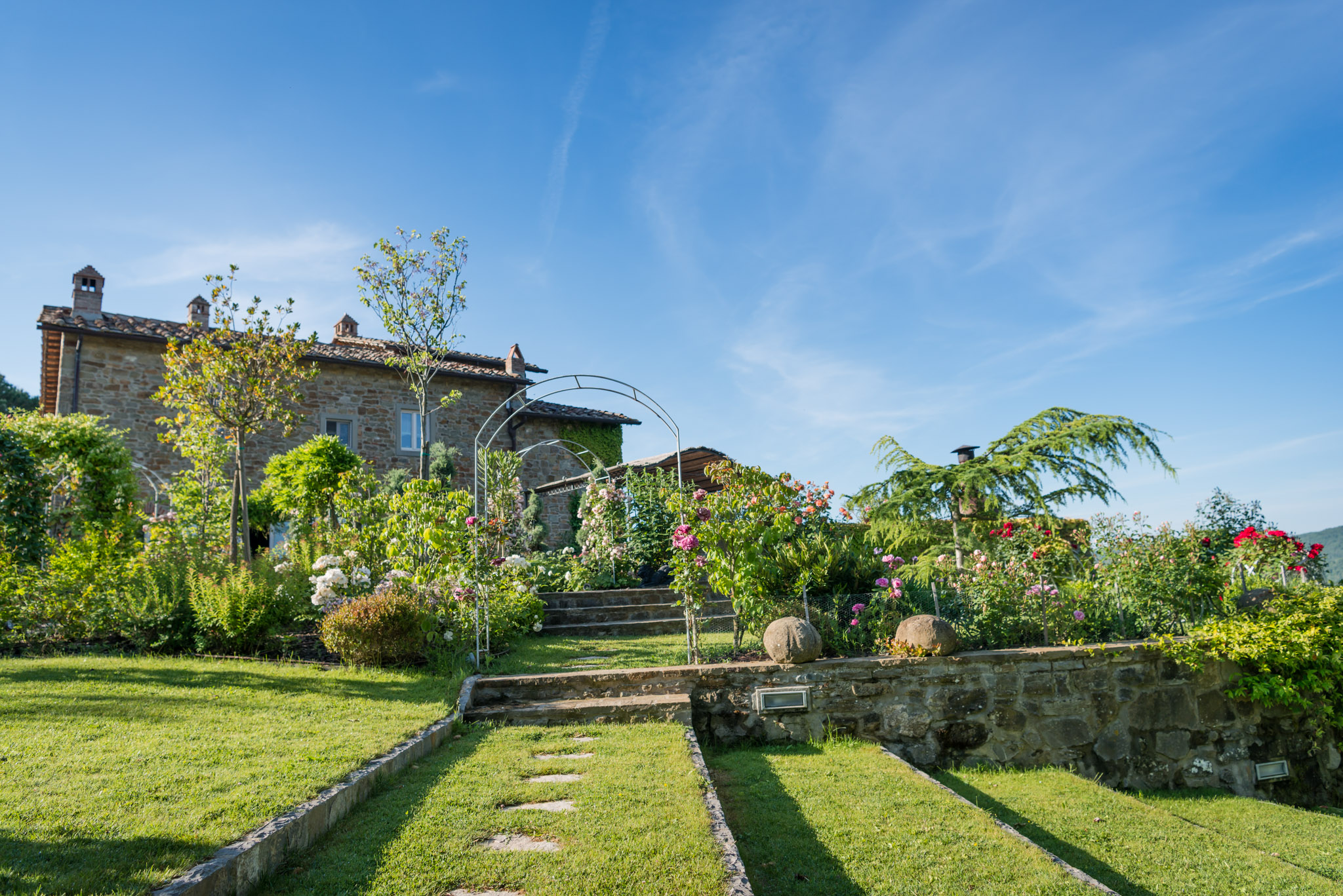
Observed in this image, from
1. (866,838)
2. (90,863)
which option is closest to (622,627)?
(866,838)

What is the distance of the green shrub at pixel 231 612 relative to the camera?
24.2 ft

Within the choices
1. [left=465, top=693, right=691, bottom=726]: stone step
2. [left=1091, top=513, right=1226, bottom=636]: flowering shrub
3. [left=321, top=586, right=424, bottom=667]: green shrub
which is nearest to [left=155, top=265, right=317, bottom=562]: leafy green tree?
[left=321, top=586, right=424, bottom=667]: green shrub

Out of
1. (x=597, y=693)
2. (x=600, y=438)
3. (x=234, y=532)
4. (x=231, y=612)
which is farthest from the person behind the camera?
(x=600, y=438)

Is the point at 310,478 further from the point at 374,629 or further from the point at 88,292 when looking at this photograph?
the point at 88,292

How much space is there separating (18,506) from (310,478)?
18.0 feet

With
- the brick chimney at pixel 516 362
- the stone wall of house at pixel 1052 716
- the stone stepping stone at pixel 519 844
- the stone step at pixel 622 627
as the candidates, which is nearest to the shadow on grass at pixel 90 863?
the stone stepping stone at pixel 519 844

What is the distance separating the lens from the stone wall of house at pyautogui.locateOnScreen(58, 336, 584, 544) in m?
14.8

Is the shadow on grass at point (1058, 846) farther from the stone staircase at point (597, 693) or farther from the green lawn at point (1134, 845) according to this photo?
the stone staircase at point (597, 693)

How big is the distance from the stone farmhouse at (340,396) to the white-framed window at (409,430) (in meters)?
0.02

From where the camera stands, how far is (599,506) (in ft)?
42.2

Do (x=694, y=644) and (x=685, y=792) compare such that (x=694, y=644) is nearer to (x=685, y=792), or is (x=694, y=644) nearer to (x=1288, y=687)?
(x=685, y=792)

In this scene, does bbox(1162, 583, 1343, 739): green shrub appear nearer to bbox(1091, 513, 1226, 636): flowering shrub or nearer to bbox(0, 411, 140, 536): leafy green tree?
bbox(1091, 513, 1226, 636): flowering shrub

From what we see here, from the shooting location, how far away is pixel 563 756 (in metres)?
4.73

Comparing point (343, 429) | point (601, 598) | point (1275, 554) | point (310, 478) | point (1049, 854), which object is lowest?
point (1049, 854)
